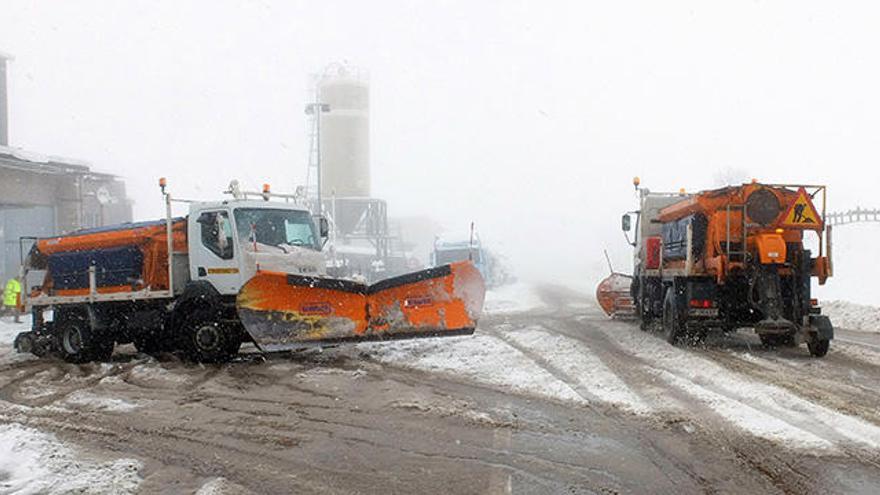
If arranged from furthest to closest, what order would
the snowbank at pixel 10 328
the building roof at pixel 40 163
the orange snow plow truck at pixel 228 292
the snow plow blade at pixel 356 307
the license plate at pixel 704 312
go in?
the building roof at pixel 40 163
the snowbank at pixel 10 328
the license plate at pixel 704 312
the orange snow plow truck at pixel 228 292
the snow plow blade at pixel 356 307

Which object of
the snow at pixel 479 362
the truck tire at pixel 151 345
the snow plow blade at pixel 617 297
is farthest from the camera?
the snow plow blade at pixel 617 297

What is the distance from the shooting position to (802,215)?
11.5 m

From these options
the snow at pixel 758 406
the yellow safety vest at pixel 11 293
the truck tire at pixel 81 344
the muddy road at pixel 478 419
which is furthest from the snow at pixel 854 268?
Answer: the yellow safety vest at pixel 11 293

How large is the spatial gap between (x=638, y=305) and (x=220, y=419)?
1145 centimetres

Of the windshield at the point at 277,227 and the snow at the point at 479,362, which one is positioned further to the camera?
the windshield at the point at 277,227

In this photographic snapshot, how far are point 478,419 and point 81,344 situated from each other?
27.8ft

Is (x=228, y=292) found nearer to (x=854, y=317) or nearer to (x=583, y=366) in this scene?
(x=583, y=366)

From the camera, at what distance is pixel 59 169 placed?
27.5 m

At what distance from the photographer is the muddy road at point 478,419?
208 inches

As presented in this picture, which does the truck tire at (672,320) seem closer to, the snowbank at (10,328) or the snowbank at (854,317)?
the snowbank at (854,317)

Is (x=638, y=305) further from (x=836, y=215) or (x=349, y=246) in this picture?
(x=836, y=215)

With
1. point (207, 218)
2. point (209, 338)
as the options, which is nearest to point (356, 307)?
point (209, 338)

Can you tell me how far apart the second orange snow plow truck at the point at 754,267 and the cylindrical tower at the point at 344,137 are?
3202 centimetres

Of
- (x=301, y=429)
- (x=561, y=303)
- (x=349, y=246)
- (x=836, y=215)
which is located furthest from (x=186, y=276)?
(x=836, y=215)
